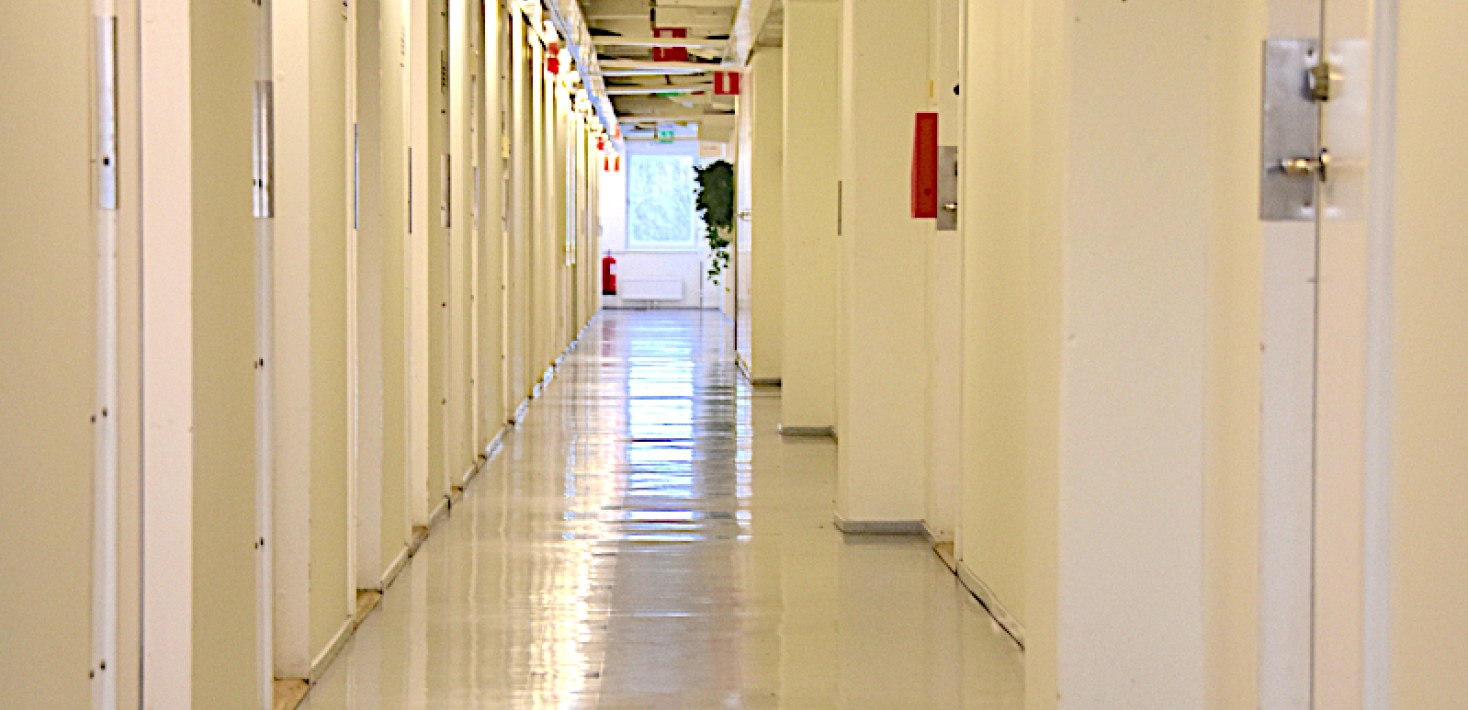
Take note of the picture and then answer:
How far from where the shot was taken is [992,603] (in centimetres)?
463

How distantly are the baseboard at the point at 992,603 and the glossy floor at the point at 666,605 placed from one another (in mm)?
39

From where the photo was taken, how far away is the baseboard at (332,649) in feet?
12.6

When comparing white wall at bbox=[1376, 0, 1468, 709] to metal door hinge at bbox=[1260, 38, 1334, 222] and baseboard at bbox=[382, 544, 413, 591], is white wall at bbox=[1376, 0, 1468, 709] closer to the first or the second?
metal door hinge at bbox=[1260, 38, 1334, 222]

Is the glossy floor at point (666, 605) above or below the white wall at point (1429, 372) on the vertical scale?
below

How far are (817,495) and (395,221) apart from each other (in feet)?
8.24

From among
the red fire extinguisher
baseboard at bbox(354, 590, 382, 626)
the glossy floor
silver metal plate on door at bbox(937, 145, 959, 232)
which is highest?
silver metal plate on door at bbox(937, 145, 959, 232)

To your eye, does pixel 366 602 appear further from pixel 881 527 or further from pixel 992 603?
pixel 881 527

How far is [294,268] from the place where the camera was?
3723mm

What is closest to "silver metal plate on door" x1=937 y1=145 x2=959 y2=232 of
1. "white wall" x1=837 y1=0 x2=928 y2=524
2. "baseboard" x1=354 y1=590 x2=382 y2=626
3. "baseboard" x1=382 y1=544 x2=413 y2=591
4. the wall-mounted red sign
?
"white wall" x1=837 y1=0 x2=928 y2=524

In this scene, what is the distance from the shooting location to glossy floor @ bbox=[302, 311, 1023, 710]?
3789 mm

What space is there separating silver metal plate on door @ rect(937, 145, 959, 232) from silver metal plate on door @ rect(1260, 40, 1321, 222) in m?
2.98

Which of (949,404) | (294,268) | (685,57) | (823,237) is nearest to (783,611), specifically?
(949,404)

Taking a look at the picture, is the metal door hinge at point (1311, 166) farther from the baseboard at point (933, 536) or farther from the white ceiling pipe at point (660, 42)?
the white ceiling pipe at point (660, 42)

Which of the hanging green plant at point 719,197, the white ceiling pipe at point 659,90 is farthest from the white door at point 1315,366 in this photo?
the hanging green plant at point 719,197
